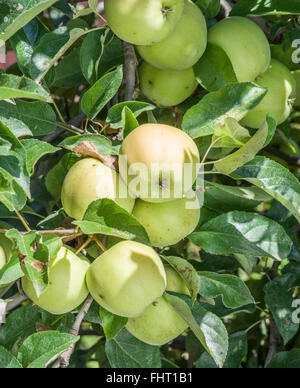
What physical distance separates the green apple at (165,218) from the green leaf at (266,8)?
0.45 meters

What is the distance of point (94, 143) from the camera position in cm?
97

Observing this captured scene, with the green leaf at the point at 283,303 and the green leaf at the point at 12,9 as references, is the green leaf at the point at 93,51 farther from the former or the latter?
the green leaf at the point at 283,303

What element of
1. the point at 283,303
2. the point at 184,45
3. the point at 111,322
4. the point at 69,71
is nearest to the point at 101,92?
the point at 184,45

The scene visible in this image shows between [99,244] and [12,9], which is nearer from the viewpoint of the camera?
[99,244]

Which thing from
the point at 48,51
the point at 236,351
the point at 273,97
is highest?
the point at 48,51

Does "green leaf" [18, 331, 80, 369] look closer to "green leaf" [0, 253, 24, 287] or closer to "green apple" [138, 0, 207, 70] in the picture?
"green leaf" [0, 253, 24, 287]

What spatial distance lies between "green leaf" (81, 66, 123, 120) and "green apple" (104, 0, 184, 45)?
65 mm

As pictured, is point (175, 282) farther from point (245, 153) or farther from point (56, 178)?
point (56, 178)

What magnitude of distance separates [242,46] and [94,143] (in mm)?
375

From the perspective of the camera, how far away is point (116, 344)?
45.2 inches

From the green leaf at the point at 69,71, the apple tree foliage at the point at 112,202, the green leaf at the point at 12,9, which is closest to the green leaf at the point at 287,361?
the apple tree foliage at the point at 112,202

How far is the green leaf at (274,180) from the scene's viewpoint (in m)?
0.98

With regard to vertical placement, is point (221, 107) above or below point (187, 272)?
above
